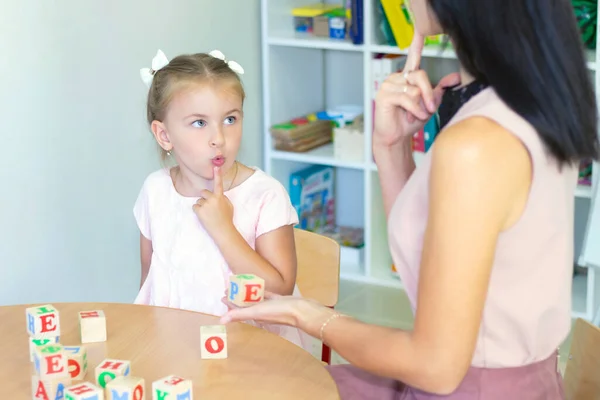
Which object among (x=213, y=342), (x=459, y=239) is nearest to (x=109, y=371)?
(x=213, y=342)

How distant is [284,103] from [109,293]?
3.90 feet

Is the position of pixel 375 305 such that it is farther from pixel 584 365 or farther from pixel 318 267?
pixel 584 365

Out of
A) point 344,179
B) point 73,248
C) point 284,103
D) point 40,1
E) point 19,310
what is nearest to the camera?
Answer: point 19,310

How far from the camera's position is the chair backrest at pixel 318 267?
2287 mm

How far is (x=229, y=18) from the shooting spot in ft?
12.2

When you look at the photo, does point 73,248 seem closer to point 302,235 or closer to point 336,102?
point 302,235

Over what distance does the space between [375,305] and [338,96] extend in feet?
3.33

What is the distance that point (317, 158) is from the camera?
3947 millimetres

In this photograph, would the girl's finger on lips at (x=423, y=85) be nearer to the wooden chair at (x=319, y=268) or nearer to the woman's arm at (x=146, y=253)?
the wooden chair at (x=319, y=268)

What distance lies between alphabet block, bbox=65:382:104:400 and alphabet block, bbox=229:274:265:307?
354 mm

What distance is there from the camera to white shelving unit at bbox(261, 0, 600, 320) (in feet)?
12.2

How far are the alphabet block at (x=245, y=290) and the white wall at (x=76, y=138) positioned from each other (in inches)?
52.2

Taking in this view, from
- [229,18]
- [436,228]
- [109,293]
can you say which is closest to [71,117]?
[109,293]

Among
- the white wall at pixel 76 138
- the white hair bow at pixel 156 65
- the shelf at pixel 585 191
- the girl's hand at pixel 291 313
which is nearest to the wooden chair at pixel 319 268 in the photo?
the white hair bow at pixel 156 65
